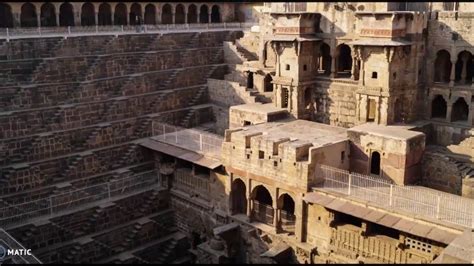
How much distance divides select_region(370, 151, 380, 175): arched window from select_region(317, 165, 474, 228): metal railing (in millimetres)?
1886

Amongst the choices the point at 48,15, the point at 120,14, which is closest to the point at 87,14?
the point at 48,15

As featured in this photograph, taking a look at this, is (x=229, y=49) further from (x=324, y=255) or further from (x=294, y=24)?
(x=324, y=255)

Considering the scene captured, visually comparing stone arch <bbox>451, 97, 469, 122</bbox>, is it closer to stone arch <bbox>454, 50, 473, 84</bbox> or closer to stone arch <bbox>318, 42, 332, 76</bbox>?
stone arch <bbox>454, 50, 473, 84</bbox>

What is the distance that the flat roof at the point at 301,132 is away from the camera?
883 inches

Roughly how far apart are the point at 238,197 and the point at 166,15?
22191 millimetres

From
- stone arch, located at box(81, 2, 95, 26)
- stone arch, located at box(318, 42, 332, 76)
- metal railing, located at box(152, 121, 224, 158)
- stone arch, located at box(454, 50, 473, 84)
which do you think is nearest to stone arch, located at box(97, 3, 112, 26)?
stone arch, located at box(81, 2, 95, 26)

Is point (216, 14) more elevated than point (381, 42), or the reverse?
point (216, 14)

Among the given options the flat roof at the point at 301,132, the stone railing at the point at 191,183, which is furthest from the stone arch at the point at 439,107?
the stone railing at the point at 191,183

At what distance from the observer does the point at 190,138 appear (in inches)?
1081

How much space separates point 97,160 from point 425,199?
15799mm

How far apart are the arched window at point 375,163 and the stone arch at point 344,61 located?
6.86 metres

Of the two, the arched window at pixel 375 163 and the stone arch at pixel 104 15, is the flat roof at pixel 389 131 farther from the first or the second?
the stone arch at pixel 104 15

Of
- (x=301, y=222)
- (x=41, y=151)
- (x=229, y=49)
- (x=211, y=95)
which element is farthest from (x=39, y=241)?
(x=229, y=49)

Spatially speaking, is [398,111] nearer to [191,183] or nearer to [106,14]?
[191,183]
